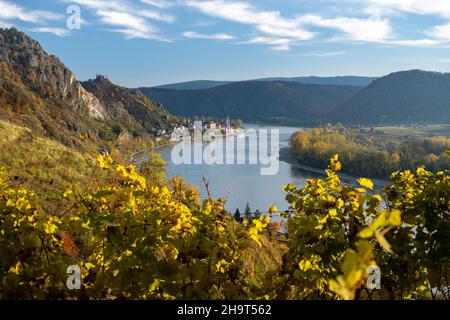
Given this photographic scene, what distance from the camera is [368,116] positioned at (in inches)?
6280

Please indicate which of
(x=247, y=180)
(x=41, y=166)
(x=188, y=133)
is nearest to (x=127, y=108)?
(x=188, y=133)

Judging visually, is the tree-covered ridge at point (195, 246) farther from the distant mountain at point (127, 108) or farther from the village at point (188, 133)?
the distant mountain at point (127, 108)

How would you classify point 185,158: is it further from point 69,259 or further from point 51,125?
point 69,259

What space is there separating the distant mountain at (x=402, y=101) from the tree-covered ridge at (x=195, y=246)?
145436 mm

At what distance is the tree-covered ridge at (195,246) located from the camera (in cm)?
213

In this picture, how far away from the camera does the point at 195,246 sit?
217 centimetres

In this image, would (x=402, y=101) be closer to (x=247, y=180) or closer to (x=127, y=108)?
(x=127, y=108)

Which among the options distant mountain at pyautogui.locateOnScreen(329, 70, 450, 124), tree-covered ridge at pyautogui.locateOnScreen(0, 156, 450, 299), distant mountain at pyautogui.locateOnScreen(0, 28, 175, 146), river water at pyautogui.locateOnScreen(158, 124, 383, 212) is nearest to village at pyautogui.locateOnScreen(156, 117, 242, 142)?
distant mountain at pyautogui.locateOnScreen(0, 28, 175, 146)

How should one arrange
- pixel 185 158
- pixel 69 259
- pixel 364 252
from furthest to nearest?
1. pixel 185 158
2. pixel 69 259
3. pixel 364 252

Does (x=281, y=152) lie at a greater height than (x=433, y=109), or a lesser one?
lesser

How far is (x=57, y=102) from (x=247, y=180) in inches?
2066

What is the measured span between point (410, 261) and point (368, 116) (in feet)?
543

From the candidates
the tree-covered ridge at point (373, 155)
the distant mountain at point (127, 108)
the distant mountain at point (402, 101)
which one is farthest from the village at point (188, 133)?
the distant mountain at point (402, 101)
